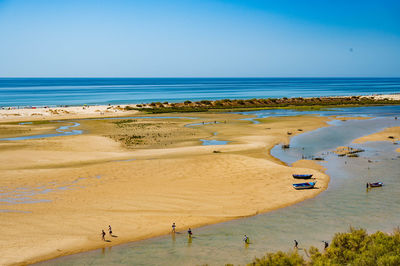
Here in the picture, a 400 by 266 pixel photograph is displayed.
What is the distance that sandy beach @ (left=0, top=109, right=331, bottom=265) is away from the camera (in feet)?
73.6

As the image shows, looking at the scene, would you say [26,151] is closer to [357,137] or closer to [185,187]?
[185,187]

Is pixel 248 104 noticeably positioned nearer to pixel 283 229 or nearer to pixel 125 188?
pixel 125 188

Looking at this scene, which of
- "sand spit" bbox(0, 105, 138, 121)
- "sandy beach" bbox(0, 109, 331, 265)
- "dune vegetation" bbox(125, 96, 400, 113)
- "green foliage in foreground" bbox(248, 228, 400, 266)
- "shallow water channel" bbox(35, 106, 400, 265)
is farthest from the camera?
"dune vegetation" bbox(125, 96, 400, 113)

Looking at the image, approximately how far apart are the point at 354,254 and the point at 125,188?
20319 mm

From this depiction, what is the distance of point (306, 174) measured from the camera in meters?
34.8

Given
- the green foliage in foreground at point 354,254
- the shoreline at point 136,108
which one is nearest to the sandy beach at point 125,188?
the green foliage in foreground at point 354,254

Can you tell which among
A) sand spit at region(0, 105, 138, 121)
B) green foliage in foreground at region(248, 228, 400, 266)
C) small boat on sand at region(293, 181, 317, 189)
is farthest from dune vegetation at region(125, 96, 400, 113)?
green foliage in foreground at region(248, 228, 400, 266)

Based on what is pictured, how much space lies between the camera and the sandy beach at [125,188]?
73.6ft

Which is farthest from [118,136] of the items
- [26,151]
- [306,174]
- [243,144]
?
[306,174]

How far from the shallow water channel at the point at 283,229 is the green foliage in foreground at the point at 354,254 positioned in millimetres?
3980

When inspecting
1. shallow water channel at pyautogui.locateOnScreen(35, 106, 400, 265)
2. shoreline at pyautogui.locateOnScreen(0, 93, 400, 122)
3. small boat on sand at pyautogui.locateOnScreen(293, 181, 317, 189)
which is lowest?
shallow water channel at pyautogui.locateOnScreen(35, 106, 400, 265)

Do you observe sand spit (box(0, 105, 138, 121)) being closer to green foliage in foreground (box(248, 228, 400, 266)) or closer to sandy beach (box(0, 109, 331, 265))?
sandy beach (box(0, 109, 331, 265))

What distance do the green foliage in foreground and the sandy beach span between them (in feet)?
30.3

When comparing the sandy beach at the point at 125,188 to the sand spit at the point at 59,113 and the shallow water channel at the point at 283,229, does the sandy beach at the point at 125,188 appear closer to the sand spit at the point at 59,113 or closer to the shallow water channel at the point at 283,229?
the shallow water channel at the point at 283,229
